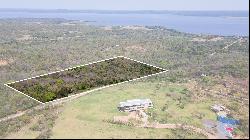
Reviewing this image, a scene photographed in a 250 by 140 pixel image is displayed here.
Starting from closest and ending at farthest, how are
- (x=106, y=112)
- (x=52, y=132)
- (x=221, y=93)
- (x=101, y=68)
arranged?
(x=52, y=132) < (x=101, y=68) < (x=106, y=112) < (x=221, y=93)

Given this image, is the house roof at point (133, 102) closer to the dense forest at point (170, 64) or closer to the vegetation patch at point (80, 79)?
the vegetation patch at point (80, 79)

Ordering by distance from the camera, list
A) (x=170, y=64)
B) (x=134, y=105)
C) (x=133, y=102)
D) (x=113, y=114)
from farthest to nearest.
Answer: (x=170, y=64), (x=133, y=102), (x=134, y=105), (x=113, y=114)

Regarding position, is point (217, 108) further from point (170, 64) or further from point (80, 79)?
point (170, 64)

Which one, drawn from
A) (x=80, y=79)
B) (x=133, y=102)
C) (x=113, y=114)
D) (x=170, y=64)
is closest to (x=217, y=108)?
(x=133, y=102)

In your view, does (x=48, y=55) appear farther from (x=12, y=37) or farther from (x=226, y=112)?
(x=12, y=37)

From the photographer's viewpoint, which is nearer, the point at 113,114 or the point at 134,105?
the point at 113,114

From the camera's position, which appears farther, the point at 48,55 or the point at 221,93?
the point at 48,55

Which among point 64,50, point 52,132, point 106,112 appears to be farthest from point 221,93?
point 64,50
